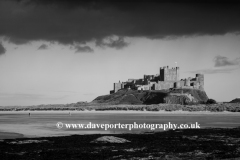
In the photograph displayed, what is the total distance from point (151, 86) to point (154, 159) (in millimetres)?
116177

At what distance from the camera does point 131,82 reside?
136750 mm

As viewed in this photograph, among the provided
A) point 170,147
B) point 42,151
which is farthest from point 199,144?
point 42,151

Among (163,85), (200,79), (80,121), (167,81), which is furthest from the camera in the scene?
(200,79)

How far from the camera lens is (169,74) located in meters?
125

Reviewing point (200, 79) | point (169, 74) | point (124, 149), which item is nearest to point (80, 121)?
point (124, 149)

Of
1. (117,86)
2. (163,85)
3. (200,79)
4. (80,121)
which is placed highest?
(200,79)

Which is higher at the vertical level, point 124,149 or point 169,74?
point 169,74

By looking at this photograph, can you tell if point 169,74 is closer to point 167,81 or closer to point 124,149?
point 167,81

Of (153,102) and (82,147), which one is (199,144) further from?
(153,102)

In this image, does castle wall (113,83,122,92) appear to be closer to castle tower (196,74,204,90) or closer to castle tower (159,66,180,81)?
castle tower (159,66,180,81)

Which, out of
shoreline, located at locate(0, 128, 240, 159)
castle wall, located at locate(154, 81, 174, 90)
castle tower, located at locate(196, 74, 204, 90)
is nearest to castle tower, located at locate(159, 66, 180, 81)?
castle wall, located at locate(154, 81, 174, 90)

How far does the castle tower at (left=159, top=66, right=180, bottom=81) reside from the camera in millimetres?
124062

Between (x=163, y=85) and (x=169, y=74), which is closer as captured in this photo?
(x=163, y=85)

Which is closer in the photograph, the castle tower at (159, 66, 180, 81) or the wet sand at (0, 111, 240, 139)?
the wet sand at (0, 111, 240, 139)
